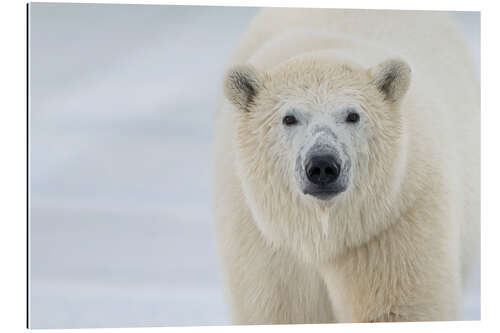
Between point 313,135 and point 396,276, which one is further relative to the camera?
point 396,276

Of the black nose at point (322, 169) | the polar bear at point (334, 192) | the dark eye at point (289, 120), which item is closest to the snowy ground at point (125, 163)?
the polar bear at point (334, 192)

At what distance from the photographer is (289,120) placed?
17.5 ft

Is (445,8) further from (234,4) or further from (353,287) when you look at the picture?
(353,287)

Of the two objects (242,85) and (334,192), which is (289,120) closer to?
(242,85)

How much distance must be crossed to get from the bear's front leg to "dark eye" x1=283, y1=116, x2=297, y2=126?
0.84 m

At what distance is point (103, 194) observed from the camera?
592 cm

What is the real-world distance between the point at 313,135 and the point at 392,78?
0.68 m

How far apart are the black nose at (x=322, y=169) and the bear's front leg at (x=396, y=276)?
63cm

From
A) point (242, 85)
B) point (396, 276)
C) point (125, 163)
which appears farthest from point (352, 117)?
point (125, 163)

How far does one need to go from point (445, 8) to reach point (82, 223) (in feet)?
9.59

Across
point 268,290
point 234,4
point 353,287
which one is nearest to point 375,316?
point 353,287

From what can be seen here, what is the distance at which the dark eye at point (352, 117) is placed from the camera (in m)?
Answer: 5.31

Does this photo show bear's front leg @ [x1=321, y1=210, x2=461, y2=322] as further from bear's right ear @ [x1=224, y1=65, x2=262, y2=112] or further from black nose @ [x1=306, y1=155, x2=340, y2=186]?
bear's right ear @ [x1=224, y1=65, x2=262, y2=112]
